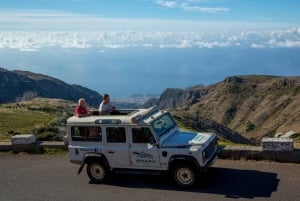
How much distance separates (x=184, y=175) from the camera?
1252cm

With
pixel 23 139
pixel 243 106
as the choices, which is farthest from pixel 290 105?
pixel 23 139

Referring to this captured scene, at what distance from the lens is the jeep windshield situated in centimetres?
1305

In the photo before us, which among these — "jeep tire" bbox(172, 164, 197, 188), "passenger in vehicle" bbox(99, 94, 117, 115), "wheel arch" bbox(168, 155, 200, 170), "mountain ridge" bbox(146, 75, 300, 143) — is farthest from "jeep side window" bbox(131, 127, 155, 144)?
"mountain ridge" bbox(146, 75, 300, 143)

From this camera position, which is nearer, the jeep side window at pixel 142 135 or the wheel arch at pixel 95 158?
the jeep side window at pixel 142 135

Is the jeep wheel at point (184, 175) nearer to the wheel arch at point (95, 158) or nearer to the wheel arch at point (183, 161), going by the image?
the wheel arch at point (183, 161)

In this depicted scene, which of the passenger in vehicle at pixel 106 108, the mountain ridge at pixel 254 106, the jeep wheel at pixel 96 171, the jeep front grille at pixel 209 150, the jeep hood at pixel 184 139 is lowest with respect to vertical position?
the mountain ridge at pixel 254 106

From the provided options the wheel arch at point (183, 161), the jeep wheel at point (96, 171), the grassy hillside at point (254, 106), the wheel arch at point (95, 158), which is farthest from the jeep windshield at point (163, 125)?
the grassy hillside at point (254, 106)

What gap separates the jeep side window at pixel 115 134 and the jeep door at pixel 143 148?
1.06 ft

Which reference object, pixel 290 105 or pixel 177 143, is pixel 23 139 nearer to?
pixel 177 143

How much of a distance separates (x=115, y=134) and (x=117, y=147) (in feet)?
1.25

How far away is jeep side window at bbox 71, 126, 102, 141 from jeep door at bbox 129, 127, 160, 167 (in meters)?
1.14

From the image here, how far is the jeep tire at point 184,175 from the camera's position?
40.6ft

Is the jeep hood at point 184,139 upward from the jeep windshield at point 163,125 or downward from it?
downward

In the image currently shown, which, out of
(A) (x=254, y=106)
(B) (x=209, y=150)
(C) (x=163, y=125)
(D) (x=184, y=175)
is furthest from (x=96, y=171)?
(A) (x=254, y=106)
